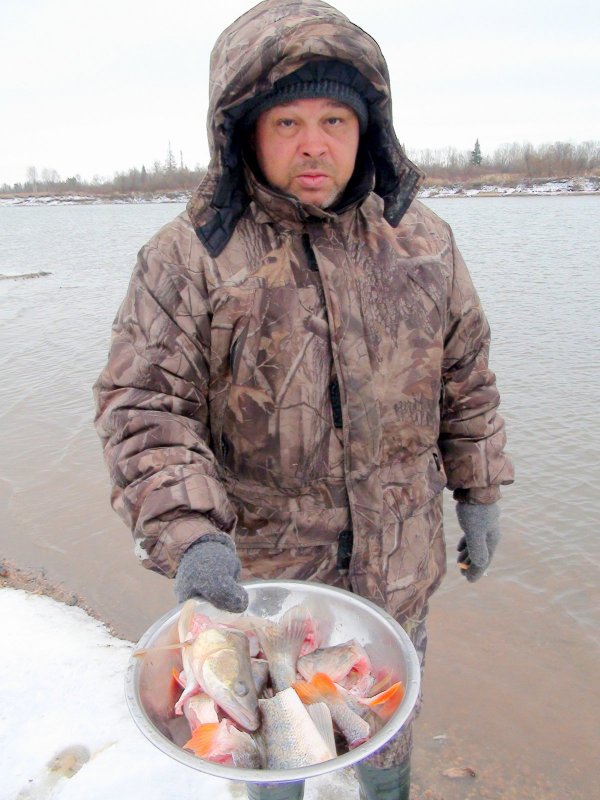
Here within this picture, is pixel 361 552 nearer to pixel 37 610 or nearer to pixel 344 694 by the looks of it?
pixel 344 694

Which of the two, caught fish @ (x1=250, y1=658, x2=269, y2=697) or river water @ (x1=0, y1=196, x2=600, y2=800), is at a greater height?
caught fish @ (x1=250, y1=658, x2=269, y2=697)

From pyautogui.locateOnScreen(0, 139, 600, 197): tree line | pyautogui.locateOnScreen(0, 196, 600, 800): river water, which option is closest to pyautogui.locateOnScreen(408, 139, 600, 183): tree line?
pyautogui.locateOnScreen(0, 139, 600, 197): tree line

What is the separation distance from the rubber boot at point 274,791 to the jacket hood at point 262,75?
66.5 inches

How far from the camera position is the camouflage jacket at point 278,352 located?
1.87 metres

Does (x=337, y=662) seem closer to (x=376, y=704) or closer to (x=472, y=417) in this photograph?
(x=376, y=704)

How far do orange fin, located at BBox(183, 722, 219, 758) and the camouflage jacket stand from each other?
0.40 metres

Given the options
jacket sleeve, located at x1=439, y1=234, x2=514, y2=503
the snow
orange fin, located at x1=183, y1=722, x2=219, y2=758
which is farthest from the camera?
the snow

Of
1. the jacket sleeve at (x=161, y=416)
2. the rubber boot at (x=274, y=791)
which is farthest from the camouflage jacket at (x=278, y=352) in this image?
the rubber boot at (x=274, y=791)

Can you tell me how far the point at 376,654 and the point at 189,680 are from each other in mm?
536

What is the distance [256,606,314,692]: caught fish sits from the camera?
6.29ft

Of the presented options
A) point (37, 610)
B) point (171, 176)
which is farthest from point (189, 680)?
point (171, 176)

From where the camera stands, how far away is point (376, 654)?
1.94 m

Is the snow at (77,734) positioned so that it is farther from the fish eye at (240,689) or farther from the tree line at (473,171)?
the tree line at (473,171)

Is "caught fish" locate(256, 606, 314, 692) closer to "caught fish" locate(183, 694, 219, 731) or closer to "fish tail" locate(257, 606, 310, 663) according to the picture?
"fish tail" locate(257, 606, 310, 663)
